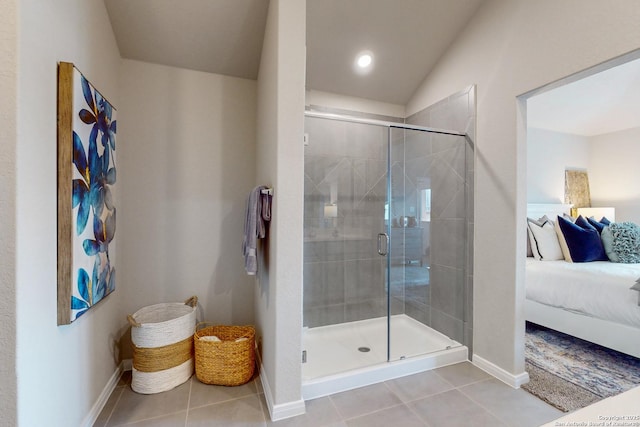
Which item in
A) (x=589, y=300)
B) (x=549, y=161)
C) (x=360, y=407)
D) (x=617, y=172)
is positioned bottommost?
(x=360, y=407)

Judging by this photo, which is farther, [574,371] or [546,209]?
[546,209]

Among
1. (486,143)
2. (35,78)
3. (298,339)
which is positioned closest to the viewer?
(35,78)

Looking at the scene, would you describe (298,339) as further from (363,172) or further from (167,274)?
(363,172)

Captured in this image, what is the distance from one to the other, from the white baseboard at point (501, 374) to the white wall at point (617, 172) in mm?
3747

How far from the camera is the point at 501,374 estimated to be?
2.08 m

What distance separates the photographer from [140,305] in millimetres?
2285

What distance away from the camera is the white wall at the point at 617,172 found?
13.4 feet

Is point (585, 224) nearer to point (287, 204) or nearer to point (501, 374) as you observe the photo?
point (501, 374)

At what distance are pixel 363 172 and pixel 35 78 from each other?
237 cm

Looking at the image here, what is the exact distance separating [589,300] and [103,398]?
374cm

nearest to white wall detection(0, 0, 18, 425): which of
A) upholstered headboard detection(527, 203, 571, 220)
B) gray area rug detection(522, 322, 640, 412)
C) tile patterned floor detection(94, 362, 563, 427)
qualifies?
tile patterned floor detection(94, 362, 563, 427)

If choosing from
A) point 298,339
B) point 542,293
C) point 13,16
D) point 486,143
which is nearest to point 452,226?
point 486,143

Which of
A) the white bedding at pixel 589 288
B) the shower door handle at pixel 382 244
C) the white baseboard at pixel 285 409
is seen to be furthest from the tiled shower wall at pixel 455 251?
the white baseboard at pixel 285 409

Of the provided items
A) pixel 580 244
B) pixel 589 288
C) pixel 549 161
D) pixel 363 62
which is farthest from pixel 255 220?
pixel 549 161
